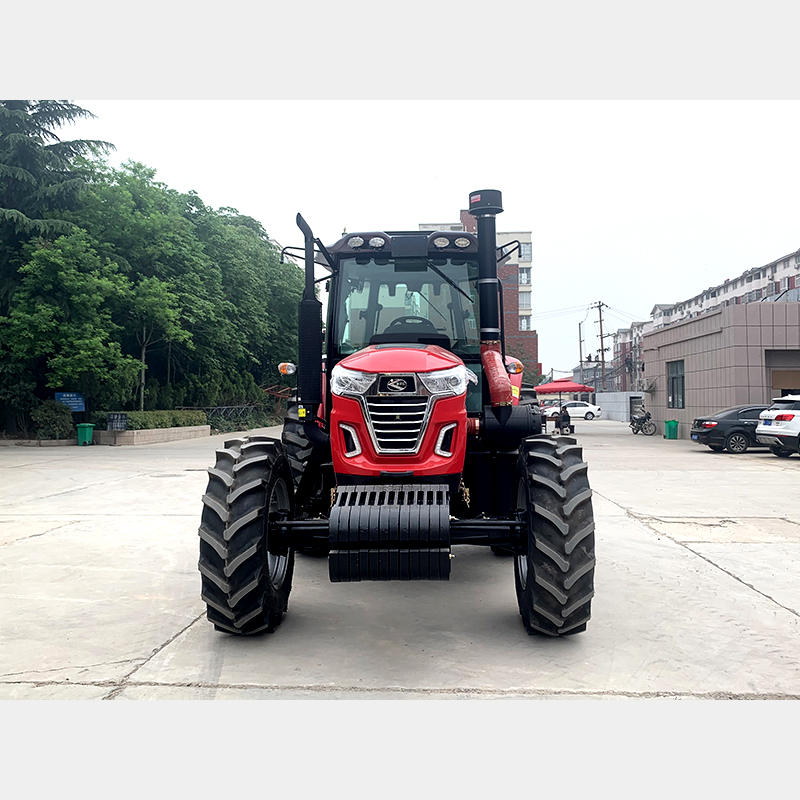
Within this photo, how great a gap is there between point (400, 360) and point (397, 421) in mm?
433

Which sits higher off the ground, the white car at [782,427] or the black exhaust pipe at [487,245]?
the black exhaust pipe at [487,245]

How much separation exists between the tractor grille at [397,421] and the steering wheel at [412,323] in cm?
118

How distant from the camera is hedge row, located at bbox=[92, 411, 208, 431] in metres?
26.4

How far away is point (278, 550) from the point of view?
17.1ft

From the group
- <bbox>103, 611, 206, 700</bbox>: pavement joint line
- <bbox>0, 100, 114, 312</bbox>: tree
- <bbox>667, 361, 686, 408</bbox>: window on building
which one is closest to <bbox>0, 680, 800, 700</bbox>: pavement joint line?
<bbox>103, 611, 206, 700</bbox>: pavement joint line

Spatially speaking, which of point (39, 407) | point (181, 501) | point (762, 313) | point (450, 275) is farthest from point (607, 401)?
point (450, 275)

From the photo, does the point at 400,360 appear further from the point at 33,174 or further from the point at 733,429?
the point at 33,174

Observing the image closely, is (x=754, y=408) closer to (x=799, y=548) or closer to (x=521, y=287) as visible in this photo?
(x=799, y=548)

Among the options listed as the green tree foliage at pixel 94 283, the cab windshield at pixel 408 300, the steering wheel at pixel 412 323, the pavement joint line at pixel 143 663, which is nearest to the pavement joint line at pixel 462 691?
the pavement joint line at pixel 143 663

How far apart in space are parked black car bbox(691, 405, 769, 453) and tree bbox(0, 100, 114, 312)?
22277 millimetres

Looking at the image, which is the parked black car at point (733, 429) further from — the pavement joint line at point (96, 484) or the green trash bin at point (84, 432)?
the green trash bin at point (84, 432)

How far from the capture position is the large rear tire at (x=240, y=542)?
15.6 feet

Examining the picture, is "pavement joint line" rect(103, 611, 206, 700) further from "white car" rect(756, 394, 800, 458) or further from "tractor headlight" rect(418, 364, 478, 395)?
"white car" rect(756, 394, 800, 458)

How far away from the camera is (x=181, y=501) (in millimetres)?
12125
